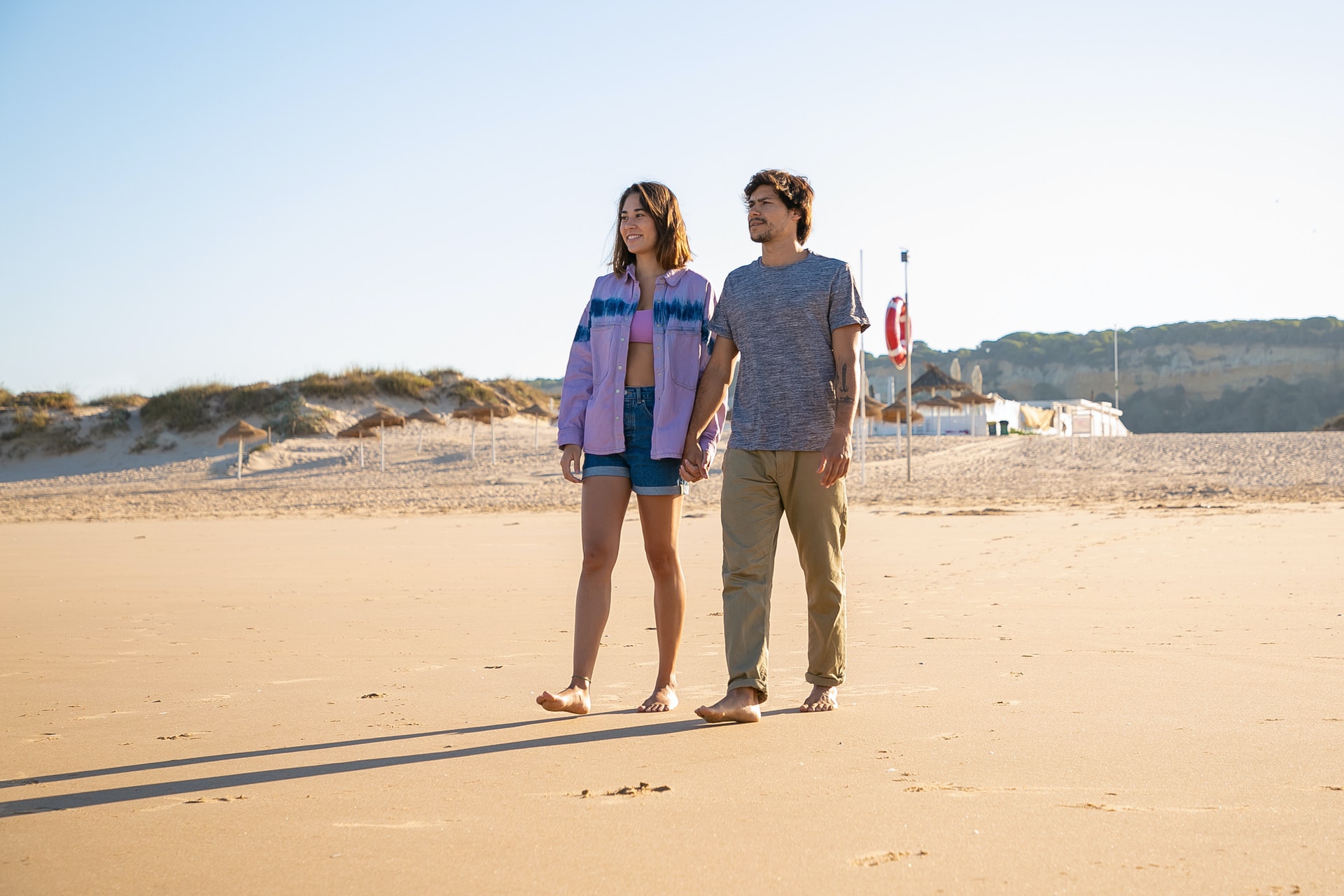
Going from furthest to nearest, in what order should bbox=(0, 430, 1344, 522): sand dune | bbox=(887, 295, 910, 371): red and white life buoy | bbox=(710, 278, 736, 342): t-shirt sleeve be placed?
bbox=(887, 295, 910, 371): red and white life buoy → bbox=(0, 430, 1344, 522): sand dune → bbox=(710, 278, 736, 342): t-shirt sleeve

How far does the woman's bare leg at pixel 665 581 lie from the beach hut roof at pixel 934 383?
36152 millimetres

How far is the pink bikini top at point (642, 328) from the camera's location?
345 centimetres

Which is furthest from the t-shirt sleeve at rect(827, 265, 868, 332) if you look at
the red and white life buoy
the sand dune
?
the red and white life buoy

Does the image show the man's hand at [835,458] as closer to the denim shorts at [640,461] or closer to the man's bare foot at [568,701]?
the denim shorts at [640,461]

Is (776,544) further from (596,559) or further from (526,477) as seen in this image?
(526,477)

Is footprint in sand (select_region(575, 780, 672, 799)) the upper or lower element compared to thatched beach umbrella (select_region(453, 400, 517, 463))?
lower

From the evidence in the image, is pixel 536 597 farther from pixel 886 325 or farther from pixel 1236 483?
pixel 886 325

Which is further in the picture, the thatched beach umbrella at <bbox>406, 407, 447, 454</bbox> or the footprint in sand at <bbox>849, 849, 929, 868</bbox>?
the thatched beach umbrella at <bbox>406, 407, 447, 454</bbox>

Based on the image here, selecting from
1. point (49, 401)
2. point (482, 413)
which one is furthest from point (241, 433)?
point (49, 401)

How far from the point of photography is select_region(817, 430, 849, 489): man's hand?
10.4 feet

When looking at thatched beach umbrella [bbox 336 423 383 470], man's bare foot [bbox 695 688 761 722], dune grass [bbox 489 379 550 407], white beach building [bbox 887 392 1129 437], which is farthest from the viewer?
white beach building [bbox 887 392 1129 437]

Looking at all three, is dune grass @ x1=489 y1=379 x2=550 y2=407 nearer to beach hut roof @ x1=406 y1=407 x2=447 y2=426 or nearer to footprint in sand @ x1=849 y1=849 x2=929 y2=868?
beach hut roof @ x1=406 y1=407 x2=447 y2=426

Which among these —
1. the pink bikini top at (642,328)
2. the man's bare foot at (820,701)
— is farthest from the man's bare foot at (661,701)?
the pink bikini top at (642,328)

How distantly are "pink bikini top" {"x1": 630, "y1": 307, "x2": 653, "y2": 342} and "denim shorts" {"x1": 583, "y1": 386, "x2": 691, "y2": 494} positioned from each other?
166mm
